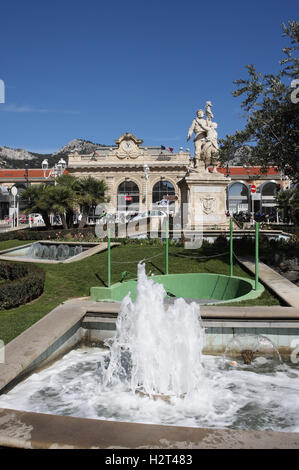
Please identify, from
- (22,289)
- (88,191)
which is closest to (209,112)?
(88,191)

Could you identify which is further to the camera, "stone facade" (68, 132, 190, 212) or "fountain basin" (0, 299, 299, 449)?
"stone facade" (68, 132, 190, 212)

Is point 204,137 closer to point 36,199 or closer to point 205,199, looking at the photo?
point 205,199

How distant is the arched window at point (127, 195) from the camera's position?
196 feet

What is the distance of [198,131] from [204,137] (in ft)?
1.48

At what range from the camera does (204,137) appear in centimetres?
→ 2173

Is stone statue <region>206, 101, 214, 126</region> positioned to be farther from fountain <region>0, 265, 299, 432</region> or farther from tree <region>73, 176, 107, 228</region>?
fountain <region>0, 265, 299, 432</region>

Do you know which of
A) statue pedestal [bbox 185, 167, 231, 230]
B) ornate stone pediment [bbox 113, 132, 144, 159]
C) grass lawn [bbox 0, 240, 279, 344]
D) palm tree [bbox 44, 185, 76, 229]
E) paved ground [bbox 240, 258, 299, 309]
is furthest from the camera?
ornate stone pediment [bbox 113, 132, 144, 159]

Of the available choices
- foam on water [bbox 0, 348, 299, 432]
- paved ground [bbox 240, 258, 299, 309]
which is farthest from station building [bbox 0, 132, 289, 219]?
foam on water [bbox 0, 348, 299, 432]

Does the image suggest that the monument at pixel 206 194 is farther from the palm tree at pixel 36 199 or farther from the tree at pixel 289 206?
the palm tree at pixel 36 199

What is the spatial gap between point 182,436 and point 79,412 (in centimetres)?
168

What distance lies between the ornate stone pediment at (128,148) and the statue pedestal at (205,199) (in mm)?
40261

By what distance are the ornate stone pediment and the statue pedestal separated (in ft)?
132

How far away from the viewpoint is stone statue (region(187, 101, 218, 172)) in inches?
840

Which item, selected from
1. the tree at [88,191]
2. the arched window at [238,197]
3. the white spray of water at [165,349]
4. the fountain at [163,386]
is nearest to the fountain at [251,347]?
the fountain at [163,386]
